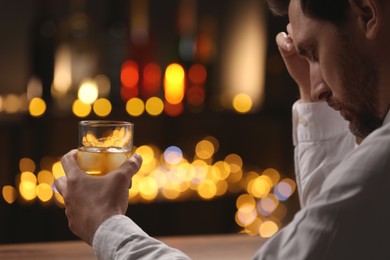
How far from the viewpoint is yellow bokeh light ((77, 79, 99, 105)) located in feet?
9.43

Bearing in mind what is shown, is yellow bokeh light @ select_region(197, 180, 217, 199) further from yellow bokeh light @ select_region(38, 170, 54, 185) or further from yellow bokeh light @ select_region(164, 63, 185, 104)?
yellow bokeh light @ select_region(38, 170, 54, 185)

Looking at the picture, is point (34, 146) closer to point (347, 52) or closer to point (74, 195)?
point (74, 195)

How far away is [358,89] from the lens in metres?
1.21

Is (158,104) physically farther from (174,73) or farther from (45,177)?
(45,177)

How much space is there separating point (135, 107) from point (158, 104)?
86 mm

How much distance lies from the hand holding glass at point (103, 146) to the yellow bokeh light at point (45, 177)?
1.45 meters

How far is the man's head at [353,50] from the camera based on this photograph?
3.86ft

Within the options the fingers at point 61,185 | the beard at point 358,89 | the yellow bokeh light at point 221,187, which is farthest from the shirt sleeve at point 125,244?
the yellow bokeh light at point 221,187

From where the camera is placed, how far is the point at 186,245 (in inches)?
72.1


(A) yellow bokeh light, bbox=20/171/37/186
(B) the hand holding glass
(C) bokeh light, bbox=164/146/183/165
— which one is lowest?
(A) yellow bokeh light, bbox=20/171/37/186

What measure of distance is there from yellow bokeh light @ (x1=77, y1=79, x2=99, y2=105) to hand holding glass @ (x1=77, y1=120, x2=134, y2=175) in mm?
1427

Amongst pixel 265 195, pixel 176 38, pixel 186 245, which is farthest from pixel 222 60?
pixel 186 245

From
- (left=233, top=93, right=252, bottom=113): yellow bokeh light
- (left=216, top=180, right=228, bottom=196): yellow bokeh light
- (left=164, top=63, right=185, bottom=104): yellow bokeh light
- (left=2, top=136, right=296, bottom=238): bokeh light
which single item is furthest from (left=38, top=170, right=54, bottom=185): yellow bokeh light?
(left=233, top=93, right=252, bottom=113): yellow bokeh light

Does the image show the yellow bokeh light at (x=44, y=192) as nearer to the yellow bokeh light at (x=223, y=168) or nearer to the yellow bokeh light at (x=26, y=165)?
the yellow bokeh light at (x=26, y=165)
